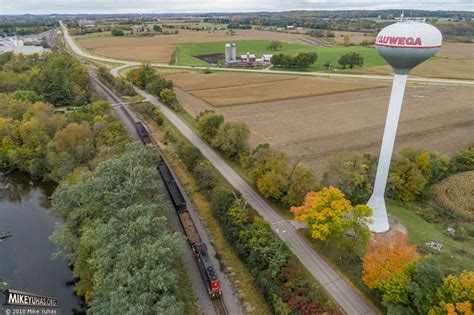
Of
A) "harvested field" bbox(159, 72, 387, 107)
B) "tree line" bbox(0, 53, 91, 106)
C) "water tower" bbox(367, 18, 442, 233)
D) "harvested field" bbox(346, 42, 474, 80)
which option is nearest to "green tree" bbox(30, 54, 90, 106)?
"tree line" bbox(0, 53, 91, 106)

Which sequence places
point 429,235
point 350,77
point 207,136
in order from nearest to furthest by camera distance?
point 429,235 < point 207,136 < point 350,77

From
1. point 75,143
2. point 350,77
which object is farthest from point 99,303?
point 350,77

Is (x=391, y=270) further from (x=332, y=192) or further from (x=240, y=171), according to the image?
(x=240, y=171)

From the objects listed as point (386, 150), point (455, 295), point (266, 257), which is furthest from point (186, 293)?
point (386, 150)

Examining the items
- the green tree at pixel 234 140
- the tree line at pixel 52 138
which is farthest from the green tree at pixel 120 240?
the green tree at pixel 234 140

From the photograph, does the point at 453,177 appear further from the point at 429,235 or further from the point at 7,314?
the point at 7,314

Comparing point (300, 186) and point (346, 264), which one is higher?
point (300, 186)
